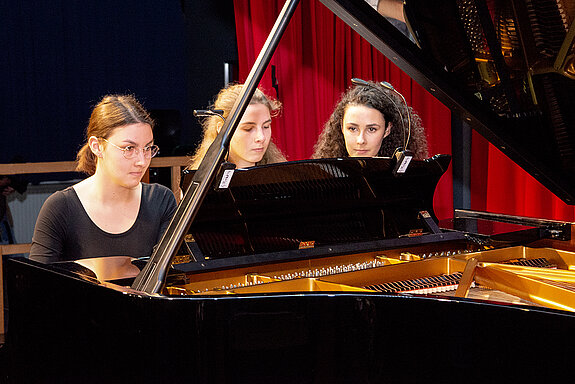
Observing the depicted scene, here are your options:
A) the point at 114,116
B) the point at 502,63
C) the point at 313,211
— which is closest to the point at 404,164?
the point at 313,211

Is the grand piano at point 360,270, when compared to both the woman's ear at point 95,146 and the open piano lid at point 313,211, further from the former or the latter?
the woman's ear at point 95,146

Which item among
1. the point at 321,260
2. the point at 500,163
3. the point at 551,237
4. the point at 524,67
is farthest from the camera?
the point at 500,163

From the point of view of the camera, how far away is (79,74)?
455 centimetres

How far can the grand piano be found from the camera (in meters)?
1.51

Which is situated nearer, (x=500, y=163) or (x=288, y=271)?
Answer: (x=288, y=271)

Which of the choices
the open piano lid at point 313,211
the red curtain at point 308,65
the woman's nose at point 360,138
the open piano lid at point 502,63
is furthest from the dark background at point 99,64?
the open piano lid at point 502,63

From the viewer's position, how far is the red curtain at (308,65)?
4324mm

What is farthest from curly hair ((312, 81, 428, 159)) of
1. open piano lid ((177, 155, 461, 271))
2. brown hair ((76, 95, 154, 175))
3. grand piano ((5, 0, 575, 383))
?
brown hair ((76, 95, 154, 175))

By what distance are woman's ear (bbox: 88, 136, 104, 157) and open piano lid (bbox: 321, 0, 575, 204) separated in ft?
3.24

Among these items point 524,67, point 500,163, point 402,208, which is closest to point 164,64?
point 500,163

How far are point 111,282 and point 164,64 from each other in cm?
322

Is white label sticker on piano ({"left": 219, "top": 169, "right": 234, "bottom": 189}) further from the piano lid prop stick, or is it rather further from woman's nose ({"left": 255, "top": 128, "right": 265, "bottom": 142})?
woman's nose ({"left": 255, "top": 128, "right": 265, "bottom": 142})

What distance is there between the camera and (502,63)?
1973 mm

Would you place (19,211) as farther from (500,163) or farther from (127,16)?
(500,163)
